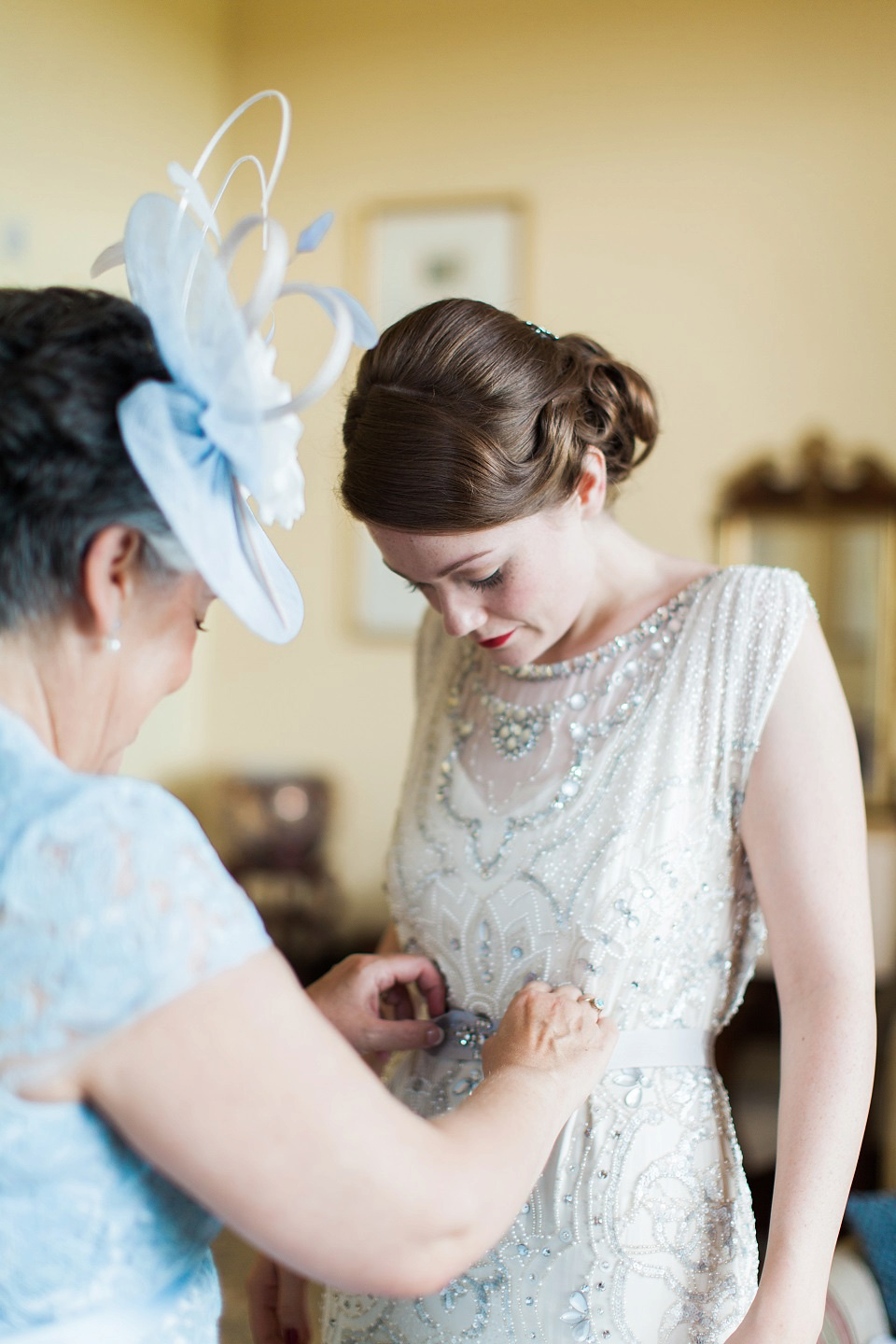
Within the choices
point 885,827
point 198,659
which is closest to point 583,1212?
point 885,827

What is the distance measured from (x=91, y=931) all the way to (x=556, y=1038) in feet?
1.73

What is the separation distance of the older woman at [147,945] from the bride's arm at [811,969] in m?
0.34

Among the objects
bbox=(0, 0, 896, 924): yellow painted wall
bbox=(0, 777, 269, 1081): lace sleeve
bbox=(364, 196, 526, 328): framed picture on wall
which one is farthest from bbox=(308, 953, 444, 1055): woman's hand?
bbox=(364, 196, 526, 328): framed picture on wall

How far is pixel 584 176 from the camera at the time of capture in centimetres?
373

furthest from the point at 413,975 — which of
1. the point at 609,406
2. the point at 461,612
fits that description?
the point at 609,406

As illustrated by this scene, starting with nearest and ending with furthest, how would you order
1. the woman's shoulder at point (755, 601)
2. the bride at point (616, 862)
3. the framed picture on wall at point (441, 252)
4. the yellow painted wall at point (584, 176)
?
the bride at point (616, 862) → the woman's shoulder at point (755, 601) → the yellow painted wall at point (584, 176) → the framed picture on wall at point (441, 252)

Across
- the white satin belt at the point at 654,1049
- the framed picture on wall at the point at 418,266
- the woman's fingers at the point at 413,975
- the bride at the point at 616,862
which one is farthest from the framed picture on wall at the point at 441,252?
the white satin belt at the point at 654,1049

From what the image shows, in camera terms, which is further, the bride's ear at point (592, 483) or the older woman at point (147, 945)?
the bride's ear at point (592, 483)

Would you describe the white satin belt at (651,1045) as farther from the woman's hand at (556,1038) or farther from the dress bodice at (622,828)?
the woman's hand at (556,1038)

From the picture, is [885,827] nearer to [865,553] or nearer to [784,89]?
[865,553]

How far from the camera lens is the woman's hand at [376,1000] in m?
1.34

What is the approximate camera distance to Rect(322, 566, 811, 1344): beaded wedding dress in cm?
122

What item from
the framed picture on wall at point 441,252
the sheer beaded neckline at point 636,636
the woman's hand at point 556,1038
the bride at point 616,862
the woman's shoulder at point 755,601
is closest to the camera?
the woman's hand at point 556,1038

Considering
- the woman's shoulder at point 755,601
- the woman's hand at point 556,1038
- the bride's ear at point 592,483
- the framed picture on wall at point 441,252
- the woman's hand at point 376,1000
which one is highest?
the framed picture on wall at point 441,252
